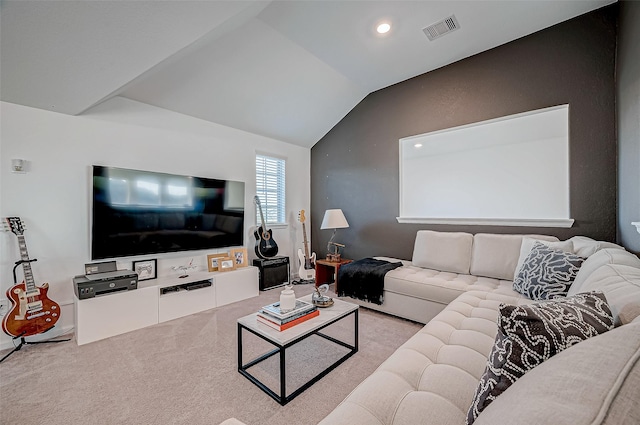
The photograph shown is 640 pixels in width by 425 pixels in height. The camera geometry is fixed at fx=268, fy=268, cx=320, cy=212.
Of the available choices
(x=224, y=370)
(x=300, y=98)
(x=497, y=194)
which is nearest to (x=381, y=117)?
(x=300, y=98)

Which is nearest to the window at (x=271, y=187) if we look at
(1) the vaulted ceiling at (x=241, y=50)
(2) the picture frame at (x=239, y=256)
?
(1) the vaulted ceiling at (x=241, y=50)

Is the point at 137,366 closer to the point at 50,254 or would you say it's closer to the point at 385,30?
the point at 50,254

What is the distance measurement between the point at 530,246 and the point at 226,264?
3335 millimetres

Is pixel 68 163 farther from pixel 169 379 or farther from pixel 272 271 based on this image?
pixel 272 271

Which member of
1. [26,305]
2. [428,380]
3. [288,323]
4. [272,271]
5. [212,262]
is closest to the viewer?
[428,380]

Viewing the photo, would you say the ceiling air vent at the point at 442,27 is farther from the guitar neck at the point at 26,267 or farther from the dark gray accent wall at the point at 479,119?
the guitar neck at the point at 26,267

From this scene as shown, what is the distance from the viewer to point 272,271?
393 centimetres

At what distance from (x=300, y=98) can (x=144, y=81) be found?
6.00 feet

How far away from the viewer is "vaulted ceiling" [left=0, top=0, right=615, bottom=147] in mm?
1648

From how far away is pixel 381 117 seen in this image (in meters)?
3.96

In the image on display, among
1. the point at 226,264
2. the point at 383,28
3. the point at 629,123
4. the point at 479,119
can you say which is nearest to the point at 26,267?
the point at 226,264

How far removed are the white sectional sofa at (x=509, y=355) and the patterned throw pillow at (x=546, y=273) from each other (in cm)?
4

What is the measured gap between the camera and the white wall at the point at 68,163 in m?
2.33

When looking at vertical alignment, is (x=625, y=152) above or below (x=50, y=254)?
above
